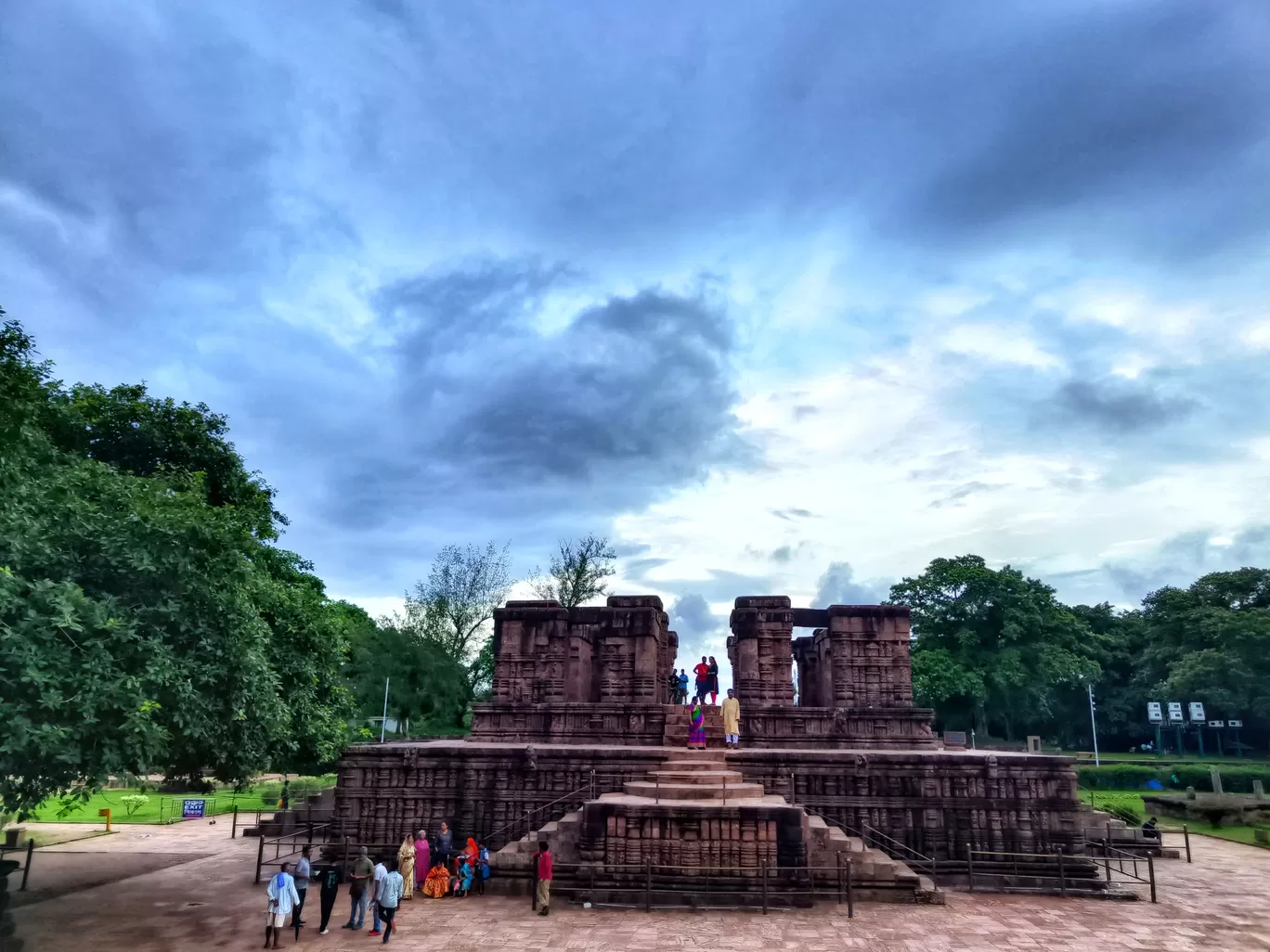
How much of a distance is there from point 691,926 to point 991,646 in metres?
35.9

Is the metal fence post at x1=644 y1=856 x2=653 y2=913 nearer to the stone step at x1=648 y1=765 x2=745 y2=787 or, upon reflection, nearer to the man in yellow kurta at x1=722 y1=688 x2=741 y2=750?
the stone step at x1=648 y1=765 x2=745 y2=787

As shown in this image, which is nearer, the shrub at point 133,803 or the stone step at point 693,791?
the stone step at point 693,791

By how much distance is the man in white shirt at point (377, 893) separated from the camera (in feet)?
35.8

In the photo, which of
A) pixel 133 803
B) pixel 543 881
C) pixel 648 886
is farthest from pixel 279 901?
→ pixel 133 803

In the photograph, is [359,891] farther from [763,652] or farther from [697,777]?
[763,652]

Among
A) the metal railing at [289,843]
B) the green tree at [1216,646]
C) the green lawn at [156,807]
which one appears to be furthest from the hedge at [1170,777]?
the green lawn at [156,807]

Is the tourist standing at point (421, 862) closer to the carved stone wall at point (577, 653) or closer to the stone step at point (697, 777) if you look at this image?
the stone step at point (697, 777)

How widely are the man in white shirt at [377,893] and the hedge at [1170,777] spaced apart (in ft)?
107

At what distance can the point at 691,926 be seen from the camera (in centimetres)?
1172

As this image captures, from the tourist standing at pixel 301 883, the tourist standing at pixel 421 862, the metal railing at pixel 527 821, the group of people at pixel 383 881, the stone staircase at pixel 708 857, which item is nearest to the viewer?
the group of people at pixel 383 881

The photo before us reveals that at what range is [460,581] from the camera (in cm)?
4075

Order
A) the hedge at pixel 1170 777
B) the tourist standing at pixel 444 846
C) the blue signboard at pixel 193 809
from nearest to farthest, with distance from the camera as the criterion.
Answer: the tourist standing at pixel 444 846 < the blue signboard at pixel 193 809 < the hedge at pixel 1170 777

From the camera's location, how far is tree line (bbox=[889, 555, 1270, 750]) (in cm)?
4094

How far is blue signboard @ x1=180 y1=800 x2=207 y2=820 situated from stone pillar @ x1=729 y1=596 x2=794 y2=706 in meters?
19.1
